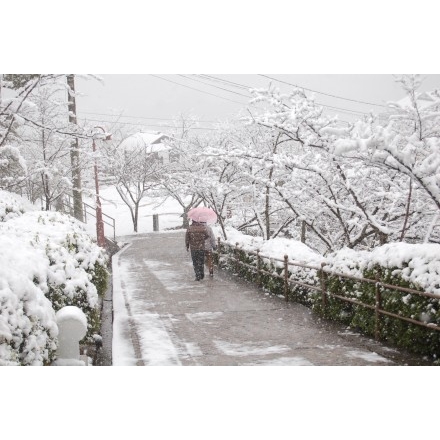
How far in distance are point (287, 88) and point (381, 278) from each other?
326 cm

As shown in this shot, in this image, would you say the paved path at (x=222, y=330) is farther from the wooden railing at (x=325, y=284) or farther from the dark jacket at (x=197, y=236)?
the dark jacket at (x=197, y=236)

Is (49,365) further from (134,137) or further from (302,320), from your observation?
(134,137)

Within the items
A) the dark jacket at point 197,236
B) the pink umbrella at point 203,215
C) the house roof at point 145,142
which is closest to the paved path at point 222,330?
the dark jacket at point 197,236

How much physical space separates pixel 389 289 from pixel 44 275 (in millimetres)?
3824

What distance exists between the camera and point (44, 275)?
4715mm

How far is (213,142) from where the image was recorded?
25219 millimetres

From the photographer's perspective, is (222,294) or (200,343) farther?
(222,294)

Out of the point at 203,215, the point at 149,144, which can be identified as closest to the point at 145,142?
the point at 149,144

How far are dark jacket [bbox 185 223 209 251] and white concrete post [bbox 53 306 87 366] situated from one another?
613cm

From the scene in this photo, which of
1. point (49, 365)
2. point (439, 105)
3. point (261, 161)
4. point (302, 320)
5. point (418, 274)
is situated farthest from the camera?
point (261, 161)

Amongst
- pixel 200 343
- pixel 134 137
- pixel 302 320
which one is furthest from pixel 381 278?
pixel 134 137

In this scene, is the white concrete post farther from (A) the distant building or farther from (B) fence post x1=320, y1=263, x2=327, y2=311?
(A) the distant building

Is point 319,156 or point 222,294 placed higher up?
point 319,156

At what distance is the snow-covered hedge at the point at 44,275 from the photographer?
3822mm
